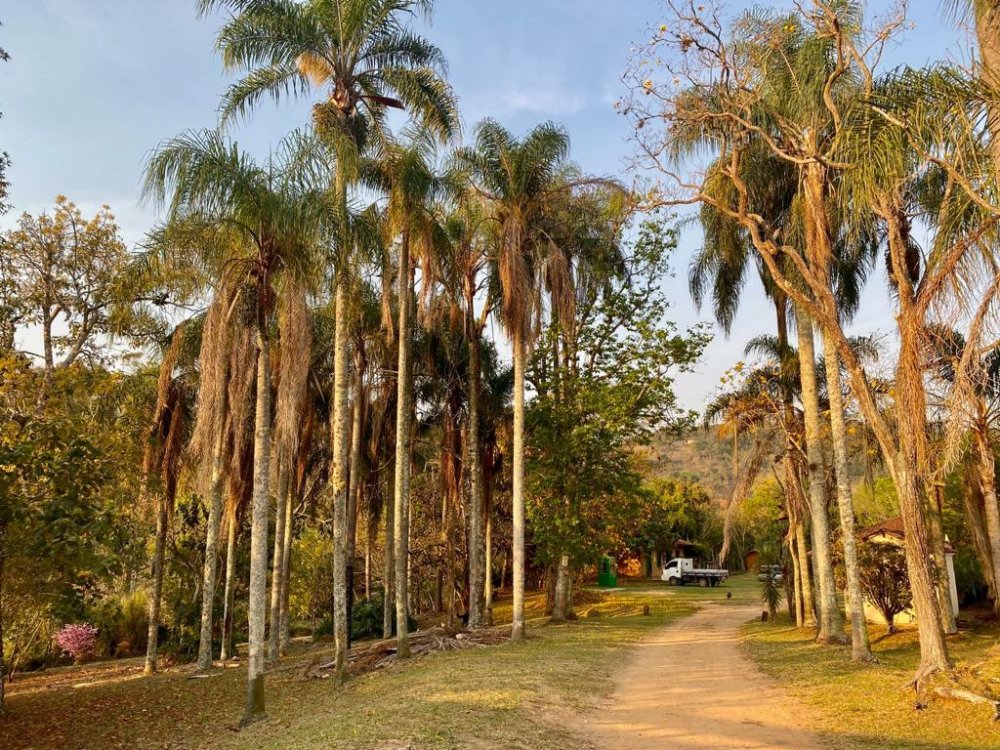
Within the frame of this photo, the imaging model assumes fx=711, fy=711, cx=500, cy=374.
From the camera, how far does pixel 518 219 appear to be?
63.6ft

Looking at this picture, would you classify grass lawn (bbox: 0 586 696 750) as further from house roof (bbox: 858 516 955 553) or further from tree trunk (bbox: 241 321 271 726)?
house roof (bbox: 858 516 955 553)

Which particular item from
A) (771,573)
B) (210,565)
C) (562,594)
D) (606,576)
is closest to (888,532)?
(771,573)

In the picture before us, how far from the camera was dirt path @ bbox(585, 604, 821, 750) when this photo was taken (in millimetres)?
8180

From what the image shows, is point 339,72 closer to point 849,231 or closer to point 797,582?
point 849,231

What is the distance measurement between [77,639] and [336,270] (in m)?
19.9

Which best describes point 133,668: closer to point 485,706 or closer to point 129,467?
point 129,467

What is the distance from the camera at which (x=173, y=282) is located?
57.0 ft

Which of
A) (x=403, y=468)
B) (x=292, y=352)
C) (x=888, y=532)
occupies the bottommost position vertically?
(x=888, y=532)

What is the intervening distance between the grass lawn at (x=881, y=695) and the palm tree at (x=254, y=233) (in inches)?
345

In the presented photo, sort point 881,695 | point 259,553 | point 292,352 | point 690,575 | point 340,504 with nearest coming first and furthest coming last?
1. point 881,695
2. point 259,553
3. point 292,352
4. point 340,504
5. point 690,575

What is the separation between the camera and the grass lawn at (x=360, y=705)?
8383 millimetres

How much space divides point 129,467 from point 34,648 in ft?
36.6

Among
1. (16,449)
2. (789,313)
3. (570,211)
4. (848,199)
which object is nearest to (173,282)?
(16,449)

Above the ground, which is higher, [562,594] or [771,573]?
[771,573]
